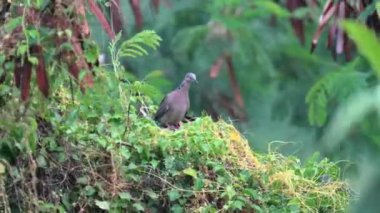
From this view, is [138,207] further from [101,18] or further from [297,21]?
[297,21]

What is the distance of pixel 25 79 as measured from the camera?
303 centimetres

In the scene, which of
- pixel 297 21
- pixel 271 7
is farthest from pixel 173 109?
pixel 271 7

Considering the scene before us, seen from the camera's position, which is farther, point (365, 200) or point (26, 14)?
point (26, 14)

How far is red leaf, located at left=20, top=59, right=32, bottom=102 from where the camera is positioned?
300 centimetres

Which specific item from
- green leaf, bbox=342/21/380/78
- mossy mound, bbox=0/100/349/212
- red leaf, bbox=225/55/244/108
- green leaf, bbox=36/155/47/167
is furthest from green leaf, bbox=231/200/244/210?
red leaf, bbox=225/55/244/108

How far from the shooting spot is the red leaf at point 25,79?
9.85 ft

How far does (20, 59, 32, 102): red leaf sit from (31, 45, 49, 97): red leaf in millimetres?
38

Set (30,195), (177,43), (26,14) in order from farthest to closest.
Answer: (177,43) → (30,195) → (26,14)

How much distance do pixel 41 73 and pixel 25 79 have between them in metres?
0.08

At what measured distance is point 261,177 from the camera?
13.7 ft

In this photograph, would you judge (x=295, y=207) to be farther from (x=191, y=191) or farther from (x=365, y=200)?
(x=365, y=200)

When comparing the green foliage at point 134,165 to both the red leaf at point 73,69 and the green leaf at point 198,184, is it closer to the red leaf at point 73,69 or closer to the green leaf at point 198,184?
the green leaf at point 198,184

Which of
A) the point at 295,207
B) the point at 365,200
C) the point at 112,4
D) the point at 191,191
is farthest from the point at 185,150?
the point at 365,200

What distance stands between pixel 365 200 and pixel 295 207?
270 cm
